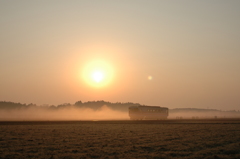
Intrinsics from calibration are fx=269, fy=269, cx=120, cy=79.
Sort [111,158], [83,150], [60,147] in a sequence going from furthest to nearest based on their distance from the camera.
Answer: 1. [60,147]
2. [83,150]
3. [111,158]

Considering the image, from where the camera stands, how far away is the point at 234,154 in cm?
2184

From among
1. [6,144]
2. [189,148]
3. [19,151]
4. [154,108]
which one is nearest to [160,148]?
[189,148]

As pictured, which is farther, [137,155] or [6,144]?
[6,144]

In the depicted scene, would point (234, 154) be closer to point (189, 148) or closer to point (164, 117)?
point (189, 148)

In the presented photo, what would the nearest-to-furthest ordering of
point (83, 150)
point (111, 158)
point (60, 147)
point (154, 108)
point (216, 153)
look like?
point (111, 158), point (216, 153), point (83, 150), point (60, 147), point (154, 108)

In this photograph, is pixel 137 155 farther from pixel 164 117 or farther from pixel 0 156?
pixel 164 117

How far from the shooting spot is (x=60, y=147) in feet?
85.0

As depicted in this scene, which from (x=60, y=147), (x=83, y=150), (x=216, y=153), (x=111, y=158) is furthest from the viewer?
(x=60, y=147)

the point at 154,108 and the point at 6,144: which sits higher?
the point at 154,108

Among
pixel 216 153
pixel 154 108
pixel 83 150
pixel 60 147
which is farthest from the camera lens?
pixel 154 108

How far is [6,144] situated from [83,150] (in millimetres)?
8775

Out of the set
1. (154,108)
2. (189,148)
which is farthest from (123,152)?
(154,108)

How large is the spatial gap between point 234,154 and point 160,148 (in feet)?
20.8

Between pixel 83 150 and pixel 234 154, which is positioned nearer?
pixel 234 154
